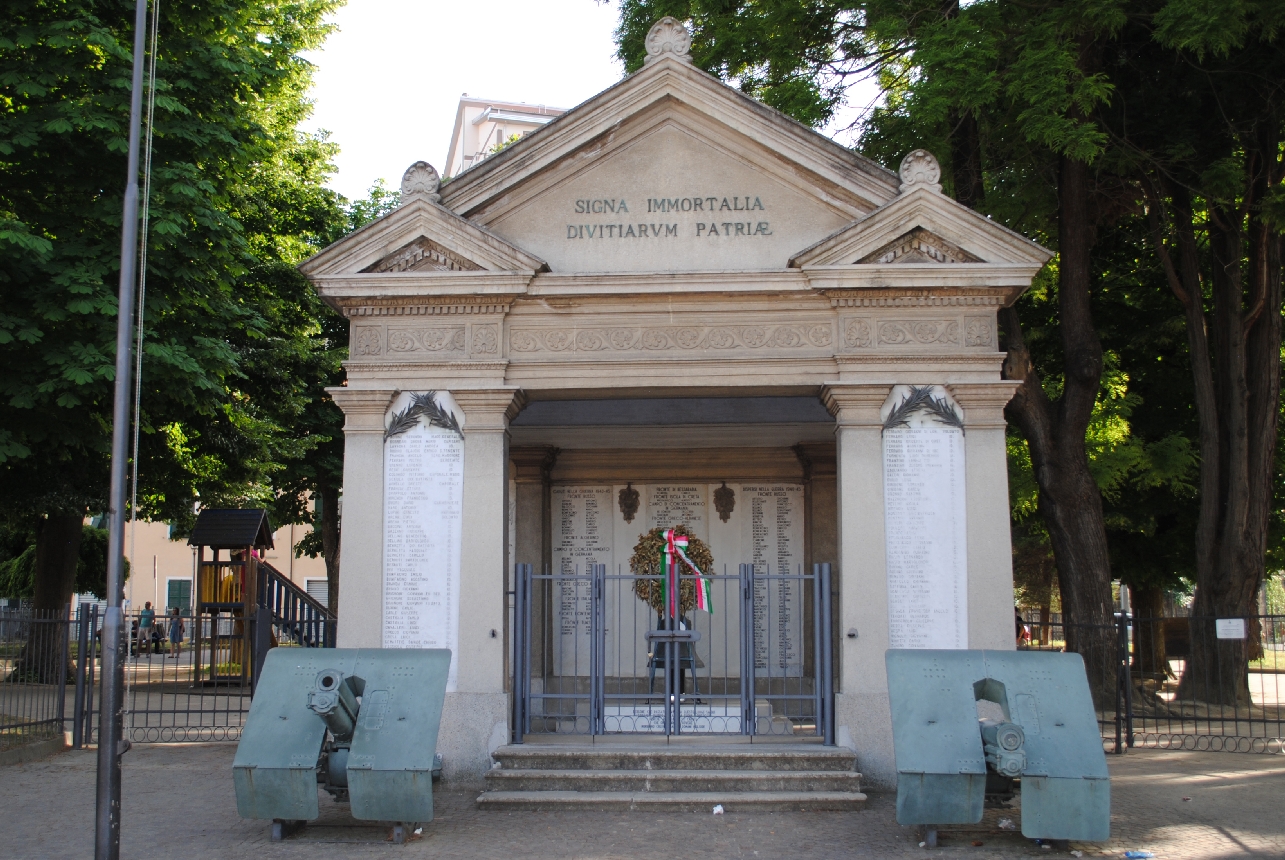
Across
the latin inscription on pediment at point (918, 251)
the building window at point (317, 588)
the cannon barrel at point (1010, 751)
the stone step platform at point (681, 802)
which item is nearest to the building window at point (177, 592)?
the building window at point (317, 588)

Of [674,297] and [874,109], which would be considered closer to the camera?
[674,297]

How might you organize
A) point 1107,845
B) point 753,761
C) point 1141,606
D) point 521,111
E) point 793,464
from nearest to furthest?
point 1107,845 → point 753,761 → point 793,464 → point 1141,606 → point 521,111

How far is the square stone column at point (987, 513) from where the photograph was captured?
379 inches

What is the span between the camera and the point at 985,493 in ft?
32.2

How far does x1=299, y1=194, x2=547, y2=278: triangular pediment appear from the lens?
10.0m

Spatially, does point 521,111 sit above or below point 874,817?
above

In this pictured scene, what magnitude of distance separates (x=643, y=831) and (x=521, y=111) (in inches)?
2029

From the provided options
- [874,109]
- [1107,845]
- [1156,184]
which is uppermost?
[874,109]

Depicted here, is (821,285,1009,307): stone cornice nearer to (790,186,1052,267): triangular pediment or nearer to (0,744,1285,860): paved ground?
(790,186,1052,267): triangular pediment

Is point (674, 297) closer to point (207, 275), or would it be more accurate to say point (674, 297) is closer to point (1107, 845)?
point (1107, 845)

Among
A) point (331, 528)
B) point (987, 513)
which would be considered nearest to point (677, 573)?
point (987, 513)

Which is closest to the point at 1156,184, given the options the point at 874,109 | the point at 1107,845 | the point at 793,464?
the point at 874,109

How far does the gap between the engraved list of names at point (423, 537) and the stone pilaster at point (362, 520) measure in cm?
8

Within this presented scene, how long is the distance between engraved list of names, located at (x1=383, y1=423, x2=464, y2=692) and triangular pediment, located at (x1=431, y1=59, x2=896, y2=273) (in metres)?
2.19
